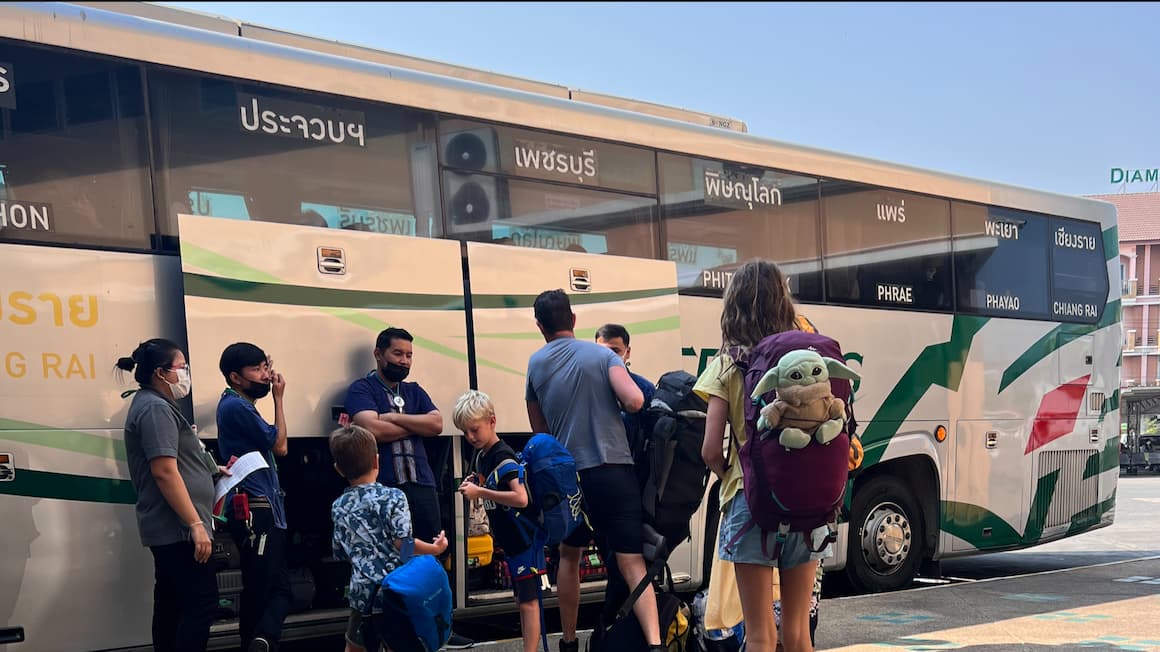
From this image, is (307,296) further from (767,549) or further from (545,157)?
(767,549)

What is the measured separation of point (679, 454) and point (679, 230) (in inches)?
115

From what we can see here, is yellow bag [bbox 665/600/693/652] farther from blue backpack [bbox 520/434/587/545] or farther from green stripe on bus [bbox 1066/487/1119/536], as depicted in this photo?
green stripe on bus [bbox 1066/487/1119/536]

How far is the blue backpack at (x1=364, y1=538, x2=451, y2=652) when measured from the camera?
479cm

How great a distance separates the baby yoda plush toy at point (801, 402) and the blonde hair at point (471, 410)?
1784 mm

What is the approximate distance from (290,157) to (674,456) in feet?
9.09

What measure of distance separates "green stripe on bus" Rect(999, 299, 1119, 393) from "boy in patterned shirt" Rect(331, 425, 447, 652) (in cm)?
727

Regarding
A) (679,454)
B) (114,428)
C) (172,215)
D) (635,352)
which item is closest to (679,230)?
(635,352)

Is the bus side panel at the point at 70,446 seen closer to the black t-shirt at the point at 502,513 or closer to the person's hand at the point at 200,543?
the person's hand at the point at 200,543

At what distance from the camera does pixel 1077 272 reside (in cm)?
1148

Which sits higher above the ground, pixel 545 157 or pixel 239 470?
pixel 545 157

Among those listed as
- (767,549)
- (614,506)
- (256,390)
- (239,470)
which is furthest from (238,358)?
(767,549)

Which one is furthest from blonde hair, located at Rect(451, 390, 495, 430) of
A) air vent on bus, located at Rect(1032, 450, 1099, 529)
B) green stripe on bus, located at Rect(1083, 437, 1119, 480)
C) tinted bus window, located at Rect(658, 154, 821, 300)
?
green stripe on bus, located at Rect(1083, 437, 1119, 480)

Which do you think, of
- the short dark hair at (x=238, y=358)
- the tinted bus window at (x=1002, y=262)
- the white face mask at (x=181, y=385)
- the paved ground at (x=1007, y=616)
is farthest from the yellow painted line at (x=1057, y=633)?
the white face mask at (x=181, y=385)

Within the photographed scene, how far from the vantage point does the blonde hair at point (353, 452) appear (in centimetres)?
504
